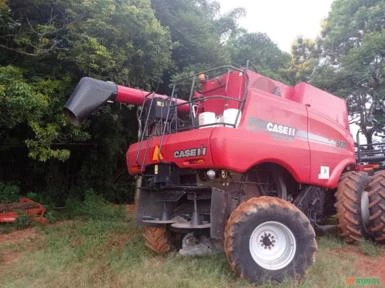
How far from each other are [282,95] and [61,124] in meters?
4.61

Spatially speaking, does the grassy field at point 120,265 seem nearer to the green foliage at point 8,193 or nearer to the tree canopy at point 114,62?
the tree canopy at point 114,62

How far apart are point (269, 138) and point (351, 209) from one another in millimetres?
1805

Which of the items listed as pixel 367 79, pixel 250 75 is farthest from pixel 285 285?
pixel 367 79

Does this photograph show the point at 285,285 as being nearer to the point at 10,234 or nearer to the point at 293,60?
the point at 10,234

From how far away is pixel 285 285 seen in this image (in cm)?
433

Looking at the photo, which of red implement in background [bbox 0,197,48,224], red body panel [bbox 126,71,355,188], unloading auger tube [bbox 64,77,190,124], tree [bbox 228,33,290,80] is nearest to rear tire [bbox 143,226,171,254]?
red body panel [bbox 126,71,355,188]

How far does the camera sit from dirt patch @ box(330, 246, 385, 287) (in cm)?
499

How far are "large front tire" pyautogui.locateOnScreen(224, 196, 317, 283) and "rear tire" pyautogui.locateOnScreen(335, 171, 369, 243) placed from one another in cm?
137

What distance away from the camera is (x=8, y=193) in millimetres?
11031

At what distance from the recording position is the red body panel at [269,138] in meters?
4.64

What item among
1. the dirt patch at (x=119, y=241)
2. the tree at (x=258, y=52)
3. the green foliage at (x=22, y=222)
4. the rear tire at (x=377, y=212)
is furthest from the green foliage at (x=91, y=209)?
the tree at (x=258, y=52)

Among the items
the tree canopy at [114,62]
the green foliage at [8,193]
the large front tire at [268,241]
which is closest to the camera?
the large front tire at [268,241]

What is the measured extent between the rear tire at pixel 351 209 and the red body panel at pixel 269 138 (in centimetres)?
18

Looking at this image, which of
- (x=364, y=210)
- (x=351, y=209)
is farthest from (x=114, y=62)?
(x=364, y=210)
